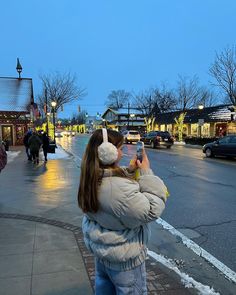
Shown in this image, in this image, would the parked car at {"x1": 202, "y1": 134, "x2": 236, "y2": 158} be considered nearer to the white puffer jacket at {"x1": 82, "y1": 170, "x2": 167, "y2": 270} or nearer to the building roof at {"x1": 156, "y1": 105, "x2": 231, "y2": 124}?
the white puffer jacket at {"x1": 82, "y1": 170, "x2": 167, "y2": 270}

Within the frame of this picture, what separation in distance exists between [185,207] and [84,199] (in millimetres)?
5773

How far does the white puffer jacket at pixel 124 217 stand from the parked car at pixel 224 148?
1813 centimetres

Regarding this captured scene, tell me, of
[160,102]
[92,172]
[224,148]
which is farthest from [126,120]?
[92,172]

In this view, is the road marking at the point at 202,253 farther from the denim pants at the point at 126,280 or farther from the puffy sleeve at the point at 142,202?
the puffy sleeve at the point at 142,202

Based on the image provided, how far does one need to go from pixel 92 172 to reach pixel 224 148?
18861mm

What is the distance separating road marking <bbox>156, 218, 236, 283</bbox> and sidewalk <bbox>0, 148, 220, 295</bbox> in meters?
0.67

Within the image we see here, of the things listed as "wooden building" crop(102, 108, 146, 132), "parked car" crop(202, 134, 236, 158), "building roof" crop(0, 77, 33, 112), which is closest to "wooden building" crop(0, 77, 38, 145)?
"building roof" crop(0, 77, 33, 112)

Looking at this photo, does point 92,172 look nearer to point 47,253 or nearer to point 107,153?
point 107,153

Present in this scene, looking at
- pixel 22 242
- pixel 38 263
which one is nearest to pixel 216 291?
pixel 38 263

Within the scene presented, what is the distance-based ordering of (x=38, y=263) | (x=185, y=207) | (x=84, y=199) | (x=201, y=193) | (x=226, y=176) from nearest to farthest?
(x=84, y=199) → (x=38, y=263) → (x=185, y=207) → (x=201, y=193) → (x=226, y=176)

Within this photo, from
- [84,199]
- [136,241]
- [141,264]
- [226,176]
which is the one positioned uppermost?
[84,199]

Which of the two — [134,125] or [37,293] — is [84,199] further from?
[134,125]

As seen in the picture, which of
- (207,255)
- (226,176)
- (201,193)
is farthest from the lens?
(226,176)

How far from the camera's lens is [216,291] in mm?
3750
